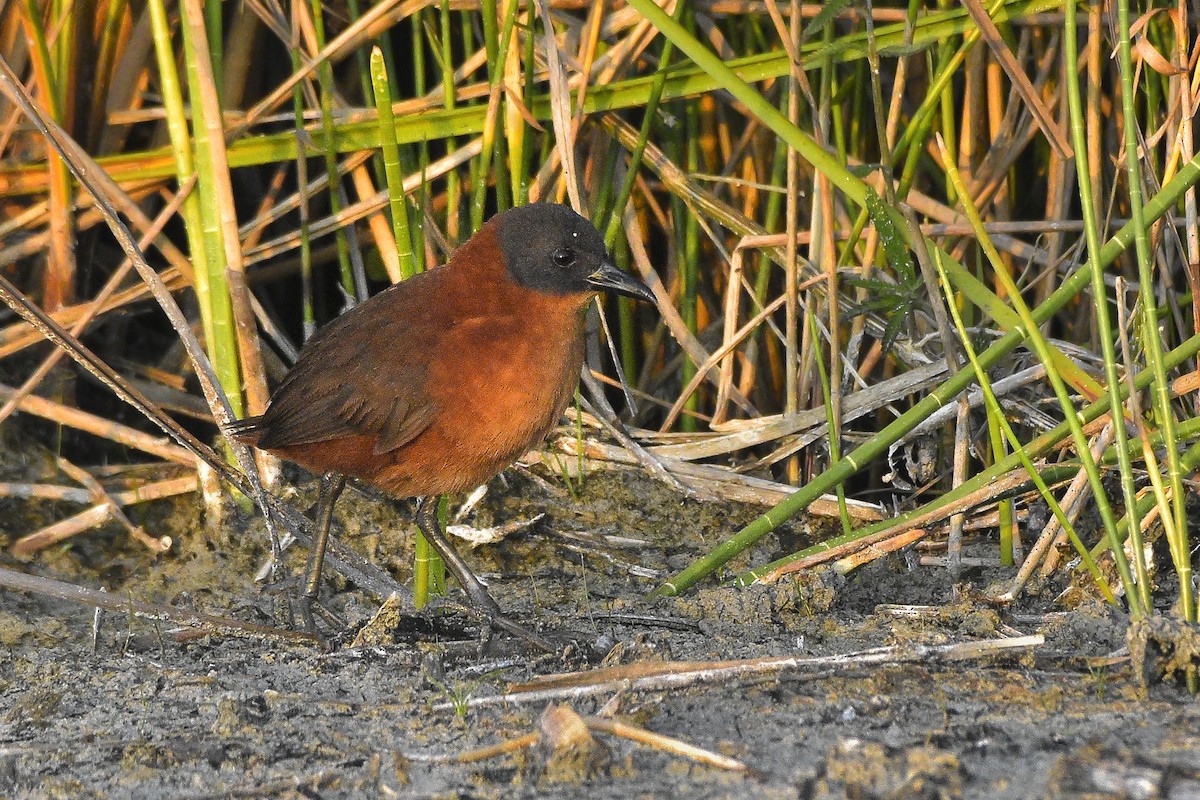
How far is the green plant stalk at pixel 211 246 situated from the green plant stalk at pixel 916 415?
4.31 feet

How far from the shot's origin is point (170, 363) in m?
4.36

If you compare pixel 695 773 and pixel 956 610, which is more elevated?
pixel 695 773

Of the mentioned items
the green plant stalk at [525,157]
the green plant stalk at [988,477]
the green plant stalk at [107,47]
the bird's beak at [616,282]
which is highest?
the green plant stalk at [107,47]

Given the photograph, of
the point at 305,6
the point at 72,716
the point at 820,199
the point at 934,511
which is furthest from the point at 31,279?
the point at 934,511

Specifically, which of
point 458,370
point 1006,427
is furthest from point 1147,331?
point 458,370

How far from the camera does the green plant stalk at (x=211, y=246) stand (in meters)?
3.46

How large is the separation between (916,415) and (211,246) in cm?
182

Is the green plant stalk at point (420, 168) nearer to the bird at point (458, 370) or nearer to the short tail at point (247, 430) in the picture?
the bird at point (458, 370)

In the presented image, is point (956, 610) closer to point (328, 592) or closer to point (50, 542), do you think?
point (328, 592)

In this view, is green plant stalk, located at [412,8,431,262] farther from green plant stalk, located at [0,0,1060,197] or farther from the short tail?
the short tail

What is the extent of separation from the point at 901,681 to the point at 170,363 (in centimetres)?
269

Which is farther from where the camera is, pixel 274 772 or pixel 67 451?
pixel 67 451

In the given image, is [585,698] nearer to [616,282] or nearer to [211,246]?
[616,282]

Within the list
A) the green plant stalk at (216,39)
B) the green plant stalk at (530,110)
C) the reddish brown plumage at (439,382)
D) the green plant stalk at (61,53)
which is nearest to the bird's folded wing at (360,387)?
the reddish brown plumage at (439,382)
